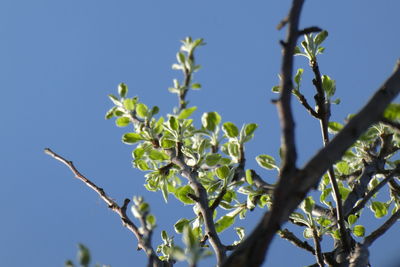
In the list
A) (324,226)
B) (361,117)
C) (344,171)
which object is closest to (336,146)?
(361,117)

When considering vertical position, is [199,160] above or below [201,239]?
above

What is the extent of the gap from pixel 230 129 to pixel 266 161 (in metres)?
0.28

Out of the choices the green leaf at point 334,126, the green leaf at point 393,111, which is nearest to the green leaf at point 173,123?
the green leaf at point 334,126

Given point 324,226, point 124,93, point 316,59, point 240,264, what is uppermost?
point 124,93

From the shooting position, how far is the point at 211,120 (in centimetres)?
182

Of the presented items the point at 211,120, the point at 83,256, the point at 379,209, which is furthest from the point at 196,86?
the point at 379,209

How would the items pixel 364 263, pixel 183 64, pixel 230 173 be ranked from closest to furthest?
pixel 364 263
pixel 183 64
pixel 230 173

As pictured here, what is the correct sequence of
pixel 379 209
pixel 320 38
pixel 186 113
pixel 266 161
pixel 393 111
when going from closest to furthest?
pixel 393 111 < pixel 186 113 < pixel 320 38 < pixel 266 161 < pixel 379 209

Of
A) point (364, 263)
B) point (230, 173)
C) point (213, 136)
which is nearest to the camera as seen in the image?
point (364, 263)

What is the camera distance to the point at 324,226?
6.02 ft

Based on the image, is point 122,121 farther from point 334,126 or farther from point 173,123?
point 334,126

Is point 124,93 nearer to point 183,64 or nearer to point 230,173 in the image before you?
point 183,64

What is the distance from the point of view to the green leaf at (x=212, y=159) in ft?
5.87

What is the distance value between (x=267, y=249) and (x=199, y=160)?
42.2 inches
